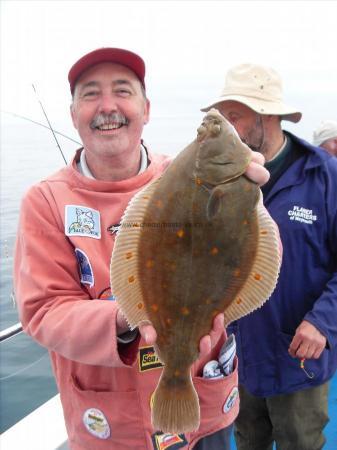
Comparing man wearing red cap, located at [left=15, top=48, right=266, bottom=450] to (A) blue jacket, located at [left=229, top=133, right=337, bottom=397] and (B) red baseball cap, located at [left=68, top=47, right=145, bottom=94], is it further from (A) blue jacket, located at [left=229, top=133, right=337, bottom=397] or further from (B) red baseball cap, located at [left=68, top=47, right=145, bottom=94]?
(A) blue jacket, located at [left=229, top=133, right=337, bottom=397]

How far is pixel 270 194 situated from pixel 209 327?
1512 mm

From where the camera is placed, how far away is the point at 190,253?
177cm

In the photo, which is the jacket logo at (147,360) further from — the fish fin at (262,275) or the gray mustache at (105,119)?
the gray mustache at (105,119)

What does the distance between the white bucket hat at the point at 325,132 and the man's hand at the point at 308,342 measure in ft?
11.7

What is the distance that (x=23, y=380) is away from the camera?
17.6ft

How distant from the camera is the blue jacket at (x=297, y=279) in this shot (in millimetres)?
3016

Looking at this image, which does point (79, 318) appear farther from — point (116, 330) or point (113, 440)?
point (113, 440)

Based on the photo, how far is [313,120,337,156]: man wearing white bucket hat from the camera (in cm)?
570

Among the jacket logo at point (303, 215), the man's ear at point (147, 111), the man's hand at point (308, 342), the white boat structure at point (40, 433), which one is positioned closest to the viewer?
the man's ear at point (147, 111)

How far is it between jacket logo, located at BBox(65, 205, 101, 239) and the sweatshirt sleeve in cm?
5

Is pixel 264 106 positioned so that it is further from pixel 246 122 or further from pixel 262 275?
pixel 262 275

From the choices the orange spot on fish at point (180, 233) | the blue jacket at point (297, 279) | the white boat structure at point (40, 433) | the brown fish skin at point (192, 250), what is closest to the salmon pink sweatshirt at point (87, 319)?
the brown fish skin at point (192, 250)

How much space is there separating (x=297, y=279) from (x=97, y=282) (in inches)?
62.3

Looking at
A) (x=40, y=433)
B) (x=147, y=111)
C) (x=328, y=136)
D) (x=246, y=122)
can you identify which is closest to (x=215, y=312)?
(x=147, y=111)
